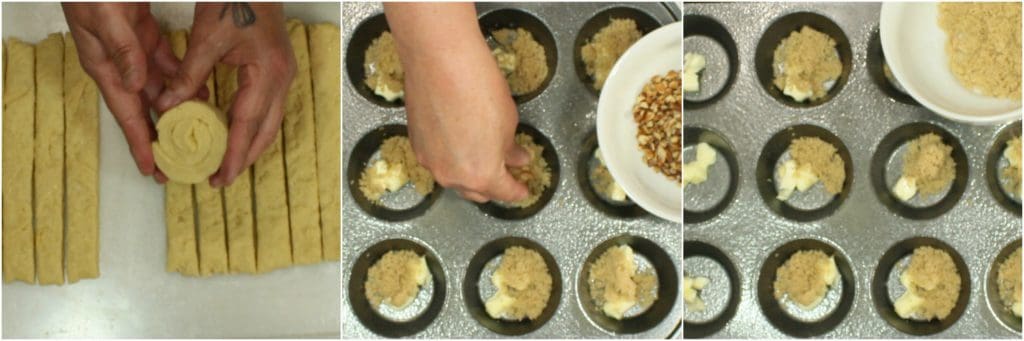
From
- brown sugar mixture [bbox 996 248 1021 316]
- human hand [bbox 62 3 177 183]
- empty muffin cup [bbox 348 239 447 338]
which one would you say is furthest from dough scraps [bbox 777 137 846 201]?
human hand [bbox 62 3 177 183]

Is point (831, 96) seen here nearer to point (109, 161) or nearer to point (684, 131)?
point (684, 131)

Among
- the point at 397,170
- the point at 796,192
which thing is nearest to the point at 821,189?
the point at 796,192

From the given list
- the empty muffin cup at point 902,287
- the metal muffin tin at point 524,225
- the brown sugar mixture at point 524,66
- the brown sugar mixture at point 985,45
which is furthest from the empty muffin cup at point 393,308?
the brown sugar mixture at point 985,45

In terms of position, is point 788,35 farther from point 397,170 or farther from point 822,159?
point 397,170

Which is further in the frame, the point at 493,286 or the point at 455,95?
the point at 493,286

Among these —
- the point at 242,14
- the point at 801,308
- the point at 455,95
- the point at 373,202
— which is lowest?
the point at 801,308

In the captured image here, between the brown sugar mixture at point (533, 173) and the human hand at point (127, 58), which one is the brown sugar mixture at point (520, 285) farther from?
the human hand at point (127, 58)

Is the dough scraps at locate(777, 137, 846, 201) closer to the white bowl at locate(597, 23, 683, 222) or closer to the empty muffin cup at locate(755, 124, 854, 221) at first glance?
the empty muffin cup at locate(755, 124, 854, 221)
